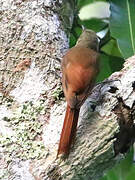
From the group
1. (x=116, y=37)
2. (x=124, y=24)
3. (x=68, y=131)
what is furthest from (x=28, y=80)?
(x=124, y=24)

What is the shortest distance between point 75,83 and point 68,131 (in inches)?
8.1

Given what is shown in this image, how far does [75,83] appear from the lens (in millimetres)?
2023

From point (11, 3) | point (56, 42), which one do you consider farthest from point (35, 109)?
point (11, 3)

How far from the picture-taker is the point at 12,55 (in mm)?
2363

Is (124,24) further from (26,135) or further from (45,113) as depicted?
(26,135)

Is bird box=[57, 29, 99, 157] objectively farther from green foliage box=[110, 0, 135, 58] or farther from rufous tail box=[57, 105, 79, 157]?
green foliage box=[110, 0, 135, 58]

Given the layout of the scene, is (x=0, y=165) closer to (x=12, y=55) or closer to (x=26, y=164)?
(x=26, y=164)

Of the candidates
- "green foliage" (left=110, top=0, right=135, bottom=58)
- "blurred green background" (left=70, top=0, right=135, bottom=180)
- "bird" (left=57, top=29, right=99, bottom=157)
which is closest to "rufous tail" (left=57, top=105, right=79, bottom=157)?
"bird" (left=57, top=29, right=99, bottom=157)


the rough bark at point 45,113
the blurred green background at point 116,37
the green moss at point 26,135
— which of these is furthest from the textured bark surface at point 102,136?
the blurred green background at point 116,37

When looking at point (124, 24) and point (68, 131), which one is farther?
point (124, 24)

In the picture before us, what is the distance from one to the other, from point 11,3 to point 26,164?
→ 35.9 inches

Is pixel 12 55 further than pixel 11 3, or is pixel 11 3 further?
pixel 11 3

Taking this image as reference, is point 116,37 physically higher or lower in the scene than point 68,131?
higher

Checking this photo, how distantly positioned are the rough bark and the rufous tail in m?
0.05
